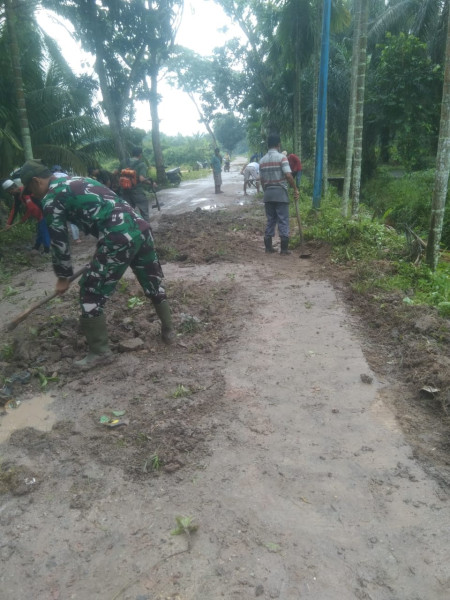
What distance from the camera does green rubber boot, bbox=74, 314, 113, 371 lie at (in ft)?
12.9

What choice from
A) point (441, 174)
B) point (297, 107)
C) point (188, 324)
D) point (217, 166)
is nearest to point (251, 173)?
point (217, 166)

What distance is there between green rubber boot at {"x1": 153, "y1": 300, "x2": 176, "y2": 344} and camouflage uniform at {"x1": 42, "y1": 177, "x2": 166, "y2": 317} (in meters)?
0.62

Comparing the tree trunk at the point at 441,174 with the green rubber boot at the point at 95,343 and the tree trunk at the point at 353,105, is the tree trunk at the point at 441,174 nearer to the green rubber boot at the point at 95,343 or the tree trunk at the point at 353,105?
A: the tree trunk at the point at 353,105

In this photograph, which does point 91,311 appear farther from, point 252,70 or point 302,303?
point 252,70

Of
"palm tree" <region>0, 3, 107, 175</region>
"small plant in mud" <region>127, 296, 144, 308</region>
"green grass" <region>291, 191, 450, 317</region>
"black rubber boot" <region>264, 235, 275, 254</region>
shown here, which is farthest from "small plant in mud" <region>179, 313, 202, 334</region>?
"palm tree" <region>0, 3, 107, 175</region>

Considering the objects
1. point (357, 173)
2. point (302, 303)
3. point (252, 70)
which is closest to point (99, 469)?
point (302, 303)

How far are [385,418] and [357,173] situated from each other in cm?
670

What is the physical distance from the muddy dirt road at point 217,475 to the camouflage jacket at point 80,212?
1143 mm

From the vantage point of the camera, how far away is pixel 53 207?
11.8 ft

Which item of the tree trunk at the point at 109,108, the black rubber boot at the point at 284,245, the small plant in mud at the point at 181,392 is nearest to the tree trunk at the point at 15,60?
the tree trunk at the point at 109,108

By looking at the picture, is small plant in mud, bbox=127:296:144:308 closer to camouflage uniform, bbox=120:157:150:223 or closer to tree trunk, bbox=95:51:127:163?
camouflage uniform, bbox=120:157:150:223

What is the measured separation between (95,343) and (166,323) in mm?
723

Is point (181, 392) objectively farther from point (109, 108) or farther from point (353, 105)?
point (109, 108)

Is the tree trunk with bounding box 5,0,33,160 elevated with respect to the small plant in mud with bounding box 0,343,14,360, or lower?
elevated
